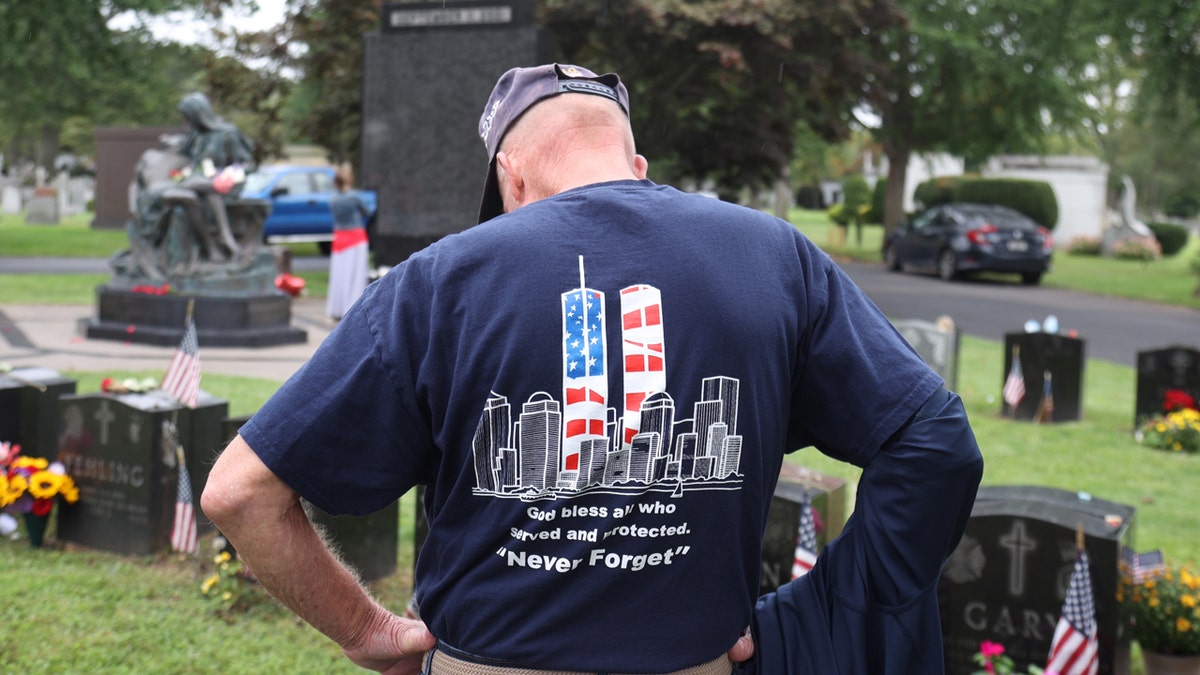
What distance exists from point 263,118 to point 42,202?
23.3 meters

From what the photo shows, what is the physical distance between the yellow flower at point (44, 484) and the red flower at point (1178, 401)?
7912mm

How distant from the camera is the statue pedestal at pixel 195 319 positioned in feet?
42.0

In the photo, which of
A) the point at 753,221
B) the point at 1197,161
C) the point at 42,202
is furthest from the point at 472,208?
the point at 1197,161

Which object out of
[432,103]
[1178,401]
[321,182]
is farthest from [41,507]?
[321,182]

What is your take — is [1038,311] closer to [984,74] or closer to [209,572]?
[984,74]

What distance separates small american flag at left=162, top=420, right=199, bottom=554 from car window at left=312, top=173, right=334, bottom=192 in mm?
23317

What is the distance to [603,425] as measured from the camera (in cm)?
192

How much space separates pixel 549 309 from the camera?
6.15 feet

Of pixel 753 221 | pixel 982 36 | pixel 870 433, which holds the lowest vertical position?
pixel 870 433

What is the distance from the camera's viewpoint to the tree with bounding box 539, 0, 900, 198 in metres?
17.2

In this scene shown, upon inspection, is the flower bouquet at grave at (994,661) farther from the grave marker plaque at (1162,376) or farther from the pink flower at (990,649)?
the grave marker plaque at (1162,376)

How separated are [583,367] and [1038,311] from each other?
19.6 meters

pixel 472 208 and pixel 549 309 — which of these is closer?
pixel 549 309

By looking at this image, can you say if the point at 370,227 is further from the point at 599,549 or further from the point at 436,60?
the point at 599,549
